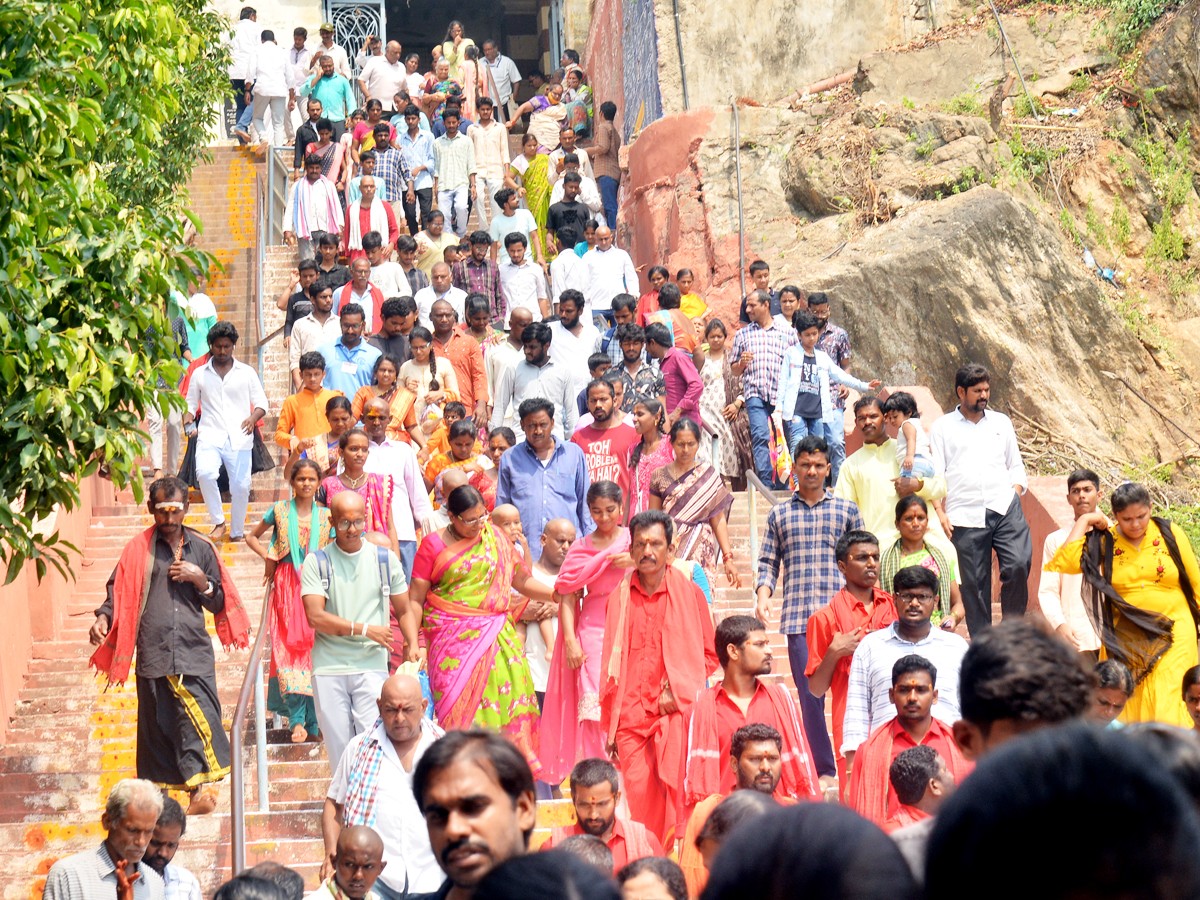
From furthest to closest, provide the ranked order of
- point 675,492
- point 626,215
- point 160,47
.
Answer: point 626,215, point 675,492, point 160,47

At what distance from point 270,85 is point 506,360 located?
10392mm

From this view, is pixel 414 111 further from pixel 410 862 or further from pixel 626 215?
pixel 410 862

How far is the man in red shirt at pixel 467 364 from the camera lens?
1348 centimetres

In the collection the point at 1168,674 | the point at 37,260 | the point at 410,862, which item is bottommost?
the point at 410,862

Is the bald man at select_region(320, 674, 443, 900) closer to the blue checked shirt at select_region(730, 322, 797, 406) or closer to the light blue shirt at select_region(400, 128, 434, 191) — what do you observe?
the blue checked shirt at select_region(730, 322, 797, 406)

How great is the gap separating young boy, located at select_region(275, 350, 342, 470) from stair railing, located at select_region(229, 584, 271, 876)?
2.16m

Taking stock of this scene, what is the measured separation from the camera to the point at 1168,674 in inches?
328

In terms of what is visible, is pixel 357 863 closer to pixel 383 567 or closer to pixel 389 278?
pixel 383 567

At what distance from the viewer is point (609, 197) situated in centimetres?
2081

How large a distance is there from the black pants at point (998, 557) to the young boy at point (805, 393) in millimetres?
2309

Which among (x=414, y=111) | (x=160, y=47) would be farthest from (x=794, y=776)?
(x=414, y=111)

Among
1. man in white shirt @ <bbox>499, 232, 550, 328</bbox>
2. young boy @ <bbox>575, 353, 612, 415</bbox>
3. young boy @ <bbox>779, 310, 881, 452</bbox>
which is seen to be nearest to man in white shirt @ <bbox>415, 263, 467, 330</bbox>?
man in white shirt @ <bbox>499, 232, 550, 328</bbox>

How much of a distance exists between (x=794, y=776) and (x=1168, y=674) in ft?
7.64

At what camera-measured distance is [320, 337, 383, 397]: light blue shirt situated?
13.0 meters
